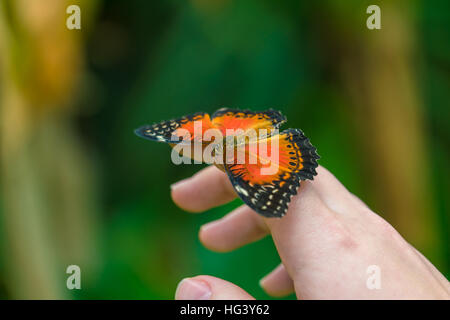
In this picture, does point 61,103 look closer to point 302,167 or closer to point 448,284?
point 302,167

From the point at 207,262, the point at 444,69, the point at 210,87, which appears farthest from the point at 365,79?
the point at 207,262

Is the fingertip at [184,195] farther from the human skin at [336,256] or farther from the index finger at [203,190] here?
the human skin at [336,256]

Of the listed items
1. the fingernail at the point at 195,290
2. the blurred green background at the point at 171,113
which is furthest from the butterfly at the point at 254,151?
the blurred green background at the point at 171,113

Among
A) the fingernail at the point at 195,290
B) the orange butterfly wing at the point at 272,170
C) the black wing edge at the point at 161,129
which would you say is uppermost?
the black wing edge at the point at 161,129

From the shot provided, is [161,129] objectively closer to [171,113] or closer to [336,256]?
[336,256]

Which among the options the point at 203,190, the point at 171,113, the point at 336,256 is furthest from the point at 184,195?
the point at 171,113

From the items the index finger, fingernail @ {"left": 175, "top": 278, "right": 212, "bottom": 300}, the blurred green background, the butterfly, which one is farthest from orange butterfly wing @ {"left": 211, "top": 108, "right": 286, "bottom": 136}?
the blurred green background

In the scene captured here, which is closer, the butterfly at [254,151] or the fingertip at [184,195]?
the butterfly at [254,151]
